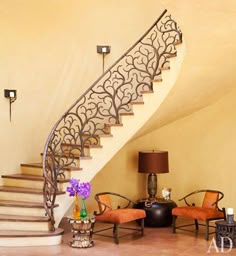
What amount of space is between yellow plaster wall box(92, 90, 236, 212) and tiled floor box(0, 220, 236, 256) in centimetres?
154

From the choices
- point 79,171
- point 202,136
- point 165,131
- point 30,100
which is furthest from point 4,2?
point 202,136

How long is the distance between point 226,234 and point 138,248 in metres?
1.20

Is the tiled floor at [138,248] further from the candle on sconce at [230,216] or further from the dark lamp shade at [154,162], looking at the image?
the dark lamp shade at [154,162]

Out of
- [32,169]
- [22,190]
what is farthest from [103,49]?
[22,190]

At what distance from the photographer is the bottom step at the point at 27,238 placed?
6.04m

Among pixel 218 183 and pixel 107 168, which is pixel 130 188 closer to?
pixel 107 168

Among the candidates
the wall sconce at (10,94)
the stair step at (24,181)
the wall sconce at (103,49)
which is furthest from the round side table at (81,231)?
the wall sconce at (103,49)

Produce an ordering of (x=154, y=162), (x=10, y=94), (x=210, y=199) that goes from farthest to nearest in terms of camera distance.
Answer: (x=154, y=162) < (x=10, y=94) < (x=210, y=199)

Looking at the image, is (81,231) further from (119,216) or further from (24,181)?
(24,181)

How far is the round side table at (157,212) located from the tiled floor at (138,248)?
23.8 inches

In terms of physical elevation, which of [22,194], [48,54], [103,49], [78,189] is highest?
[103,49]

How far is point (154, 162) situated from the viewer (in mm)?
7641

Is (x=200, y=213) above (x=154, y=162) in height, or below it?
below

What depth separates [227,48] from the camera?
5395 mm
